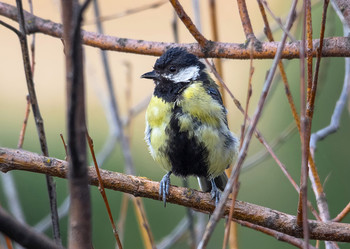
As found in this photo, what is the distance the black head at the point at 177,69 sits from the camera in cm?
263

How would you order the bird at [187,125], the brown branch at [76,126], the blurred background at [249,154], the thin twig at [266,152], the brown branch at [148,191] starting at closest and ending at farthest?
the brown branch at [76,126], the brown branch at [148,191], the bird at [187,125], the thin twig at [266,152], the blurred background at [249,154]

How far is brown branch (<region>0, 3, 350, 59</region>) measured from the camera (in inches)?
77.0

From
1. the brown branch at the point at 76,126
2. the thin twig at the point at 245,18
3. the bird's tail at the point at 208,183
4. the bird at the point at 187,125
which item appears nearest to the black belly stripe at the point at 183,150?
the bird at the point at 187,125

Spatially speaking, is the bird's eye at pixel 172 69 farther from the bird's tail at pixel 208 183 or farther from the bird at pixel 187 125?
the bird's tail at pixel 208 183

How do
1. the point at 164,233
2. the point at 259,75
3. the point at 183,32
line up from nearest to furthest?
the point at 164,233 < the point at 259,75 < the point at 183,32

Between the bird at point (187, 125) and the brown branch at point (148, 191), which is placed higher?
the bird at point (187, 125)

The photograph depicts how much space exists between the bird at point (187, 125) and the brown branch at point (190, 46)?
0.13m

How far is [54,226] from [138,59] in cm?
554

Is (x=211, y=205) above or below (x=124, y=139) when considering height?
below

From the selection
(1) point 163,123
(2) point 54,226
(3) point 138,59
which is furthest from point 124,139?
(3) point 138,59

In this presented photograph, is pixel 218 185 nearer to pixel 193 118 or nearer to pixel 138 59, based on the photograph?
pixel 193 118

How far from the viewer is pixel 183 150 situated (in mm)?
2471

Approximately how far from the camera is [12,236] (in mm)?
895

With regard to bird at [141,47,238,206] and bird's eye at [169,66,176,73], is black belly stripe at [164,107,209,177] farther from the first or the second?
bird's eye at [169,66,176,73]
